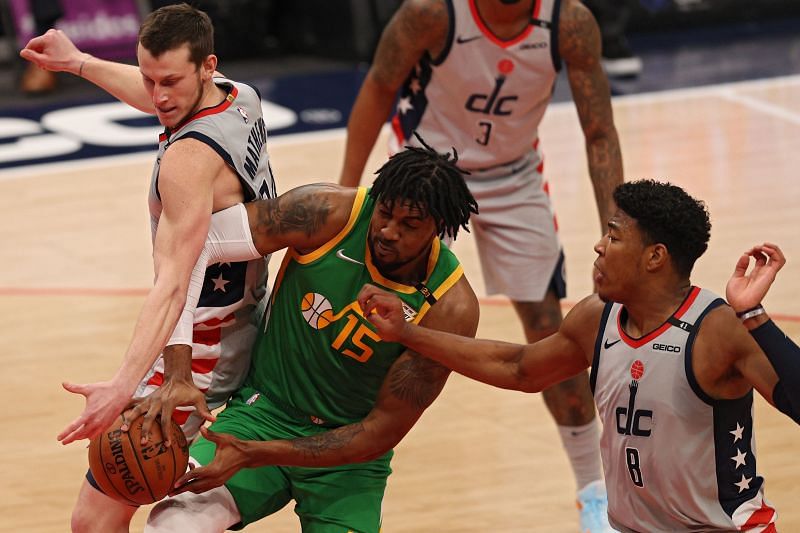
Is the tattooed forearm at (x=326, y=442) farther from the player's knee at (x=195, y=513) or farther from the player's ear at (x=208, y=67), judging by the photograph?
the player's ear at (x=208, y=67)

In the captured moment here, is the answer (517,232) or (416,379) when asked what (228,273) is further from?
(517,232)

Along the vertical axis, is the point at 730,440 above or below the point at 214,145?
below

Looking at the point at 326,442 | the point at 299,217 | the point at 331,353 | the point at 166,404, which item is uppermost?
the point at 299,217

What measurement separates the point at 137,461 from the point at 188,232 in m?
0.66

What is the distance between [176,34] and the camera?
4.38 metres

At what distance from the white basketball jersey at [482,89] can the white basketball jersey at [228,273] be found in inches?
49.2

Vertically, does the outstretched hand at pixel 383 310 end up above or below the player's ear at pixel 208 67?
below

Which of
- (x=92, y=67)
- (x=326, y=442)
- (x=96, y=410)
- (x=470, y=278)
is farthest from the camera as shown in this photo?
(x=470, y=278)

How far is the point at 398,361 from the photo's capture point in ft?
14.9

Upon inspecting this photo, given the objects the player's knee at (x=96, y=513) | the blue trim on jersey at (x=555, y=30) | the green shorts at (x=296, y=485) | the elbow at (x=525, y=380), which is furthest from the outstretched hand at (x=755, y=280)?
the blue trim on jersey at (x=555, y=30)

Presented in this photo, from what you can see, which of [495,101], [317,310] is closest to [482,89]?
[495,101]

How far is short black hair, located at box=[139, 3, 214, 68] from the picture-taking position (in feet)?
14.3

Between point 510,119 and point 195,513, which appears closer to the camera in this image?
point 195,513

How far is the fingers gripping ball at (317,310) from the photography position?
15.2 ft
